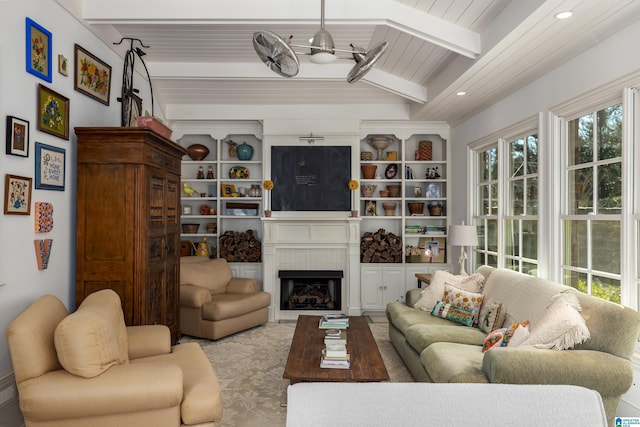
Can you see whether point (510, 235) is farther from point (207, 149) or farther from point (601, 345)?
point (207, 149)

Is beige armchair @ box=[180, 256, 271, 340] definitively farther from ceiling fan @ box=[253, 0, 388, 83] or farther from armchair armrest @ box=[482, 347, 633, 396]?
armchair armrest @ box=[482, 347, 633, 396]

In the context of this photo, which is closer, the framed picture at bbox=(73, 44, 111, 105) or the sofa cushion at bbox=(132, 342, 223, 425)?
the sofa cushion at bbox=(132, 342, 223, 425)

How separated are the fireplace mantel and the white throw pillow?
10.8ft

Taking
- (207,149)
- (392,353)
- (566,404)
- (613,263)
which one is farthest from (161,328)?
(207,149)

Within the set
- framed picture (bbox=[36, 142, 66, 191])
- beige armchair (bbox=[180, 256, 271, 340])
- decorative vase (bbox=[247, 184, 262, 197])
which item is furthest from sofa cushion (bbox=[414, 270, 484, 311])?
framed picture (bbox=[36, 142, 66, 191])

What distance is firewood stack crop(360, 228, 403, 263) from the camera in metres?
6.03

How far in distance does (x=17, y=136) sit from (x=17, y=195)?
13.9 inches

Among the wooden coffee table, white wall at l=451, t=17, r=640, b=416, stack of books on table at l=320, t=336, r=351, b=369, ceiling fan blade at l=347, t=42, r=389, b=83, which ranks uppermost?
white wall at l=451, t=17, r=640, b=416

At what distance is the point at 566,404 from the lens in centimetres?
124

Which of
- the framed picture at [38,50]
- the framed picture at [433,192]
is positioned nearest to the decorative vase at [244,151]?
the framed picture at [433,192]

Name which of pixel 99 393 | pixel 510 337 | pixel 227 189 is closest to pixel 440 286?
pixel 510 337

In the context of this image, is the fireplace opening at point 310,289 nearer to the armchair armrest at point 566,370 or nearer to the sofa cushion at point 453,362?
the sofa cushion at point 453,362

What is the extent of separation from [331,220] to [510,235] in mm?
2297

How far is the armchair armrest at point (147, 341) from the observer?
289cm
